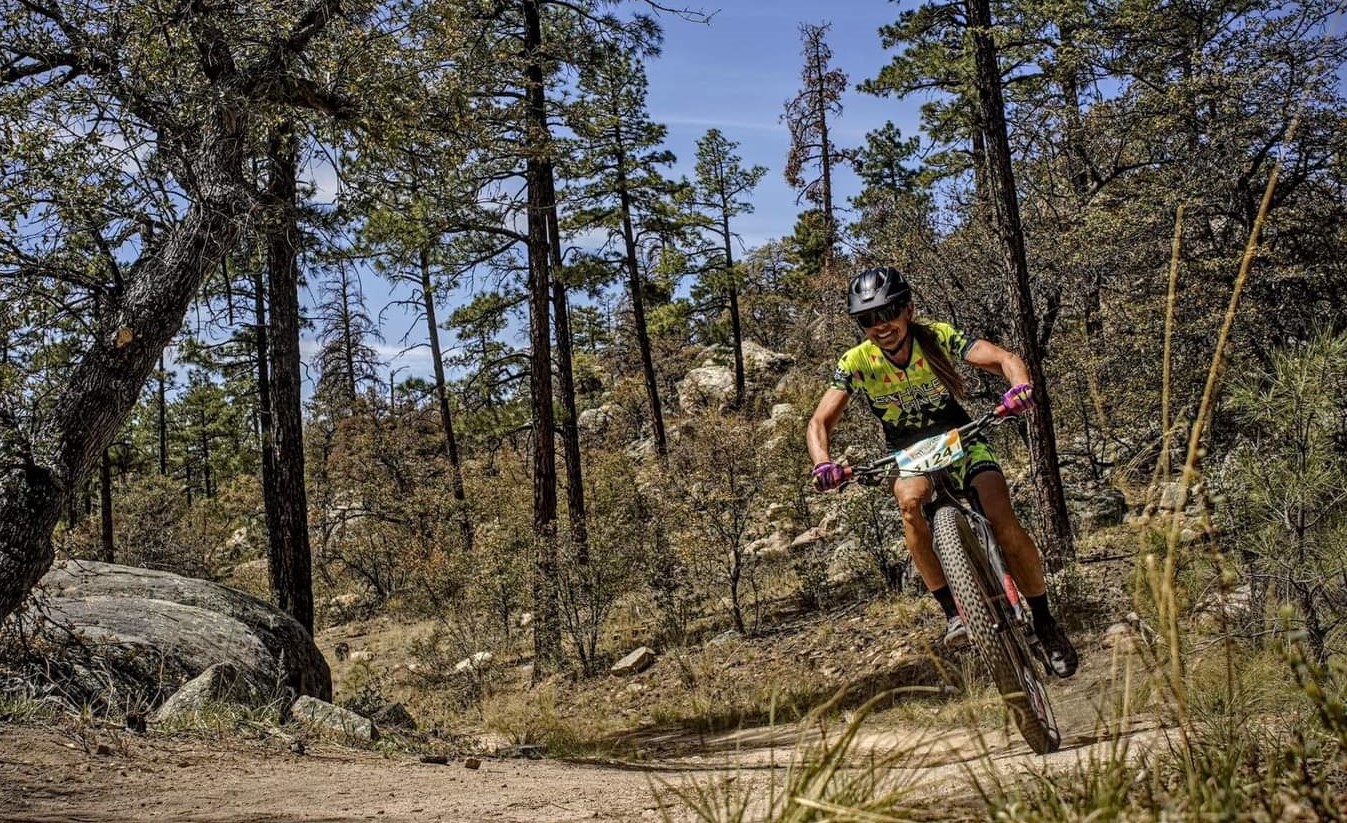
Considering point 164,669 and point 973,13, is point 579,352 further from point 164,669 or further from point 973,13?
point 164,669

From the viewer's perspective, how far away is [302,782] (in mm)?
5090

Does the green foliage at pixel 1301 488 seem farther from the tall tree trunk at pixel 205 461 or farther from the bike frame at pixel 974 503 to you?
the tall tree trunk at pixel 205 461

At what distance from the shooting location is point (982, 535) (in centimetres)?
450

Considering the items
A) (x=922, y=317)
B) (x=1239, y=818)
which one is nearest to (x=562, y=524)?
(x=922, y=317)

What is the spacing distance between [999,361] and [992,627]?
128 centimetres

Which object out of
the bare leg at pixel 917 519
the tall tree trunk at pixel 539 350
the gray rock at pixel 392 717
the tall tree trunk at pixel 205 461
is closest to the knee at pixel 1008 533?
the bare leg at pixel 917 519

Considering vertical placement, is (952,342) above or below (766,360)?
below

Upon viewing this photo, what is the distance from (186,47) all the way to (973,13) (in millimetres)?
9018

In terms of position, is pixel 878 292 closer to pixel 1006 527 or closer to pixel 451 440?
pixel 1006 527

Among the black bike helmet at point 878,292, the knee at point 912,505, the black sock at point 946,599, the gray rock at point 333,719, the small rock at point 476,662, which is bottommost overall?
the small rock at point 476,662

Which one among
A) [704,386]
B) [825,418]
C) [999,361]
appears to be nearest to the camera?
[999,361]

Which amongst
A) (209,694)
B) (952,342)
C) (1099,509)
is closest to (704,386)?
(1099,509)

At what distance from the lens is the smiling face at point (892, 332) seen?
4.77m

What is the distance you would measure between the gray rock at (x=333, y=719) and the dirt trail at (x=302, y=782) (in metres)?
0.43
